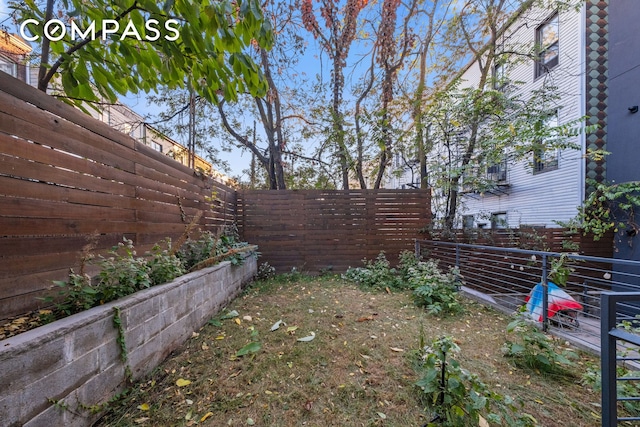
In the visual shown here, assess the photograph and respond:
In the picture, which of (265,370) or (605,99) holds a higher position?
(605,99)

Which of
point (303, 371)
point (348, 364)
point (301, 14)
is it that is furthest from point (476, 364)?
point (301, 14)

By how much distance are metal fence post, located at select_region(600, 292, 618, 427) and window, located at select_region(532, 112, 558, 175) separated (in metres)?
5.35

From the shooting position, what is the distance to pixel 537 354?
1960mm

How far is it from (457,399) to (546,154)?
7.13m

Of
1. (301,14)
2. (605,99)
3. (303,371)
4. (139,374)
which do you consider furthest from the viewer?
(605,99)

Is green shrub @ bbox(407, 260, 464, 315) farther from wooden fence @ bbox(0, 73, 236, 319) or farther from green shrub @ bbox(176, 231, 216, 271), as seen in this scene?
wooden fence @ bbox(0, 73, 236, 319)

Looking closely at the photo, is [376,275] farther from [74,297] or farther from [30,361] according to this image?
[30,361]

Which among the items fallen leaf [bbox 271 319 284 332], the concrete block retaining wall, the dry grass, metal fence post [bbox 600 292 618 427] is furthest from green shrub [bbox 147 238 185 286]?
metal fence post [bbox 600 292 618 427]

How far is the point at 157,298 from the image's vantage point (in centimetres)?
187

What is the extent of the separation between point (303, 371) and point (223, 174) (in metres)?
6.42

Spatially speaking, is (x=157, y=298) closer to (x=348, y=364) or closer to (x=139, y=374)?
(x=139, y=374)

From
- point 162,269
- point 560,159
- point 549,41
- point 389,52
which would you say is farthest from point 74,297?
point 549,41

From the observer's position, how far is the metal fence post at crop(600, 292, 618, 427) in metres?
1.01

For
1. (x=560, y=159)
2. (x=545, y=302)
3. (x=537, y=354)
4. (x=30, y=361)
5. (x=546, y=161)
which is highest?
(x=560, y=159)
